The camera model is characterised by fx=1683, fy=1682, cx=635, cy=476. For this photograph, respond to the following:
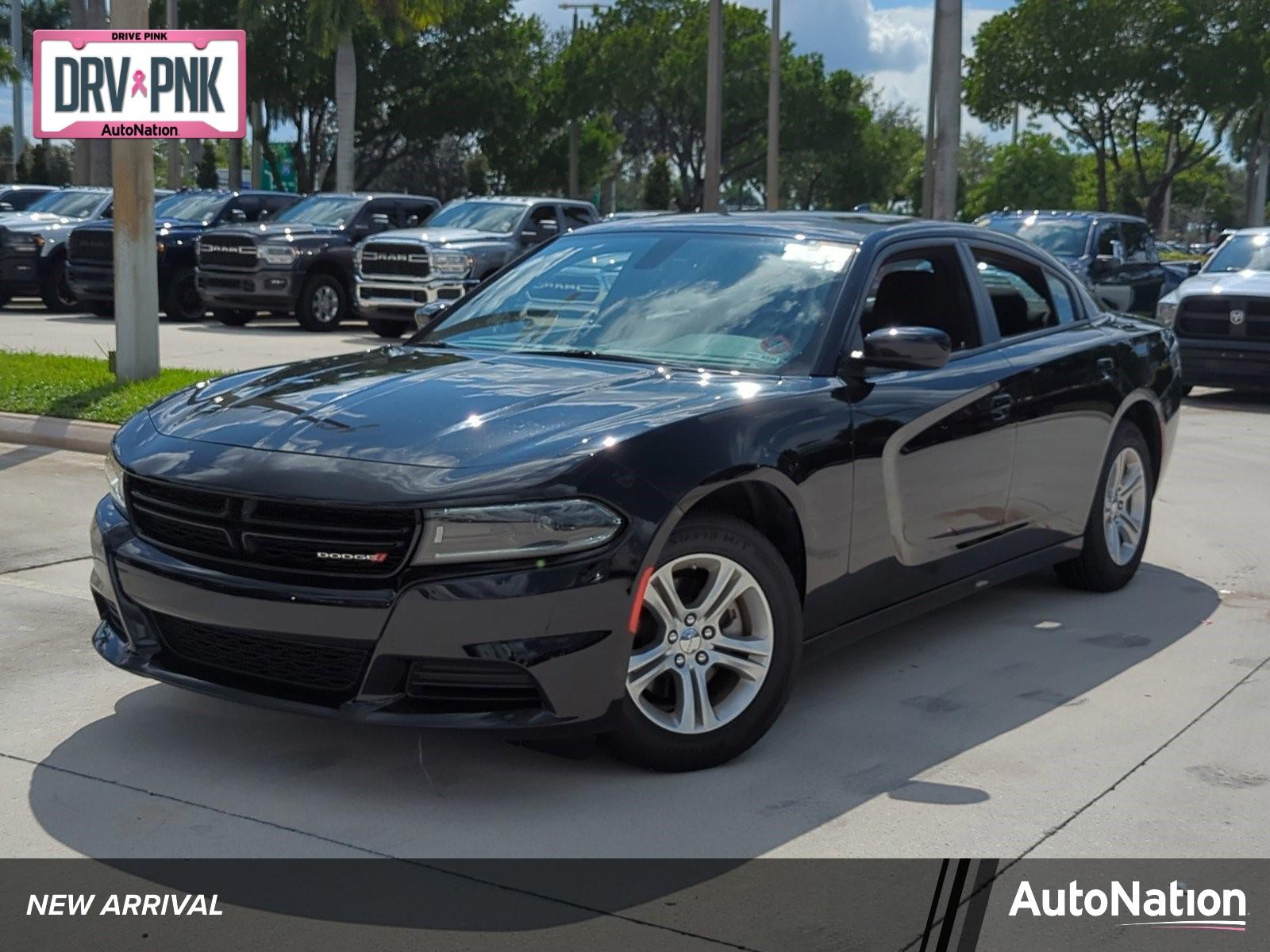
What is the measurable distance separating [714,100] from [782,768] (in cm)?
2734

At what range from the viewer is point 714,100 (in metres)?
31.0

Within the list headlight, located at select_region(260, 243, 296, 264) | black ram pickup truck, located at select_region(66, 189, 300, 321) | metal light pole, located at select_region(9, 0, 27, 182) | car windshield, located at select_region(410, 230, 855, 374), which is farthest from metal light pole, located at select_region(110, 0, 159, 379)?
metal light pole, located at select_region(9, 0, 27, 182)

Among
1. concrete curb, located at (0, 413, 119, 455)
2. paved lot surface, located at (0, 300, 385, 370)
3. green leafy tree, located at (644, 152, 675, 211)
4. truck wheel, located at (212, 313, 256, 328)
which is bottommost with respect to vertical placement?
concrete curb, located at (0, 413, 119, 455)

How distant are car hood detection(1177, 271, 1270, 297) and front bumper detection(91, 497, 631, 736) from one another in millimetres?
12492

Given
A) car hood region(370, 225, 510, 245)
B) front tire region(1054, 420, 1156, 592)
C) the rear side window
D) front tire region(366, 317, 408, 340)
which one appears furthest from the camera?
front tire region(366, 317, 408, 340)

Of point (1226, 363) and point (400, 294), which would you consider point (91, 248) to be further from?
point (1226, 363)

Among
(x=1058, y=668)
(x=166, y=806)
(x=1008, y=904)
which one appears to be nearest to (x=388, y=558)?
(x=166, y=806)

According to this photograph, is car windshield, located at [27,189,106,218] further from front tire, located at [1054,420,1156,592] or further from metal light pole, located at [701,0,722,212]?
front tire, located at [1054,420,1156,592]

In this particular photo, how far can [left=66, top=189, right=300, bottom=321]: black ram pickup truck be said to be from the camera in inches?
856

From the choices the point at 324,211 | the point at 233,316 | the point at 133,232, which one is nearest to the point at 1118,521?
the point at 133,232

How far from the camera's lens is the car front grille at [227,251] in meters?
20.7

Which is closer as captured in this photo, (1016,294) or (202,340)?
(1016,294)

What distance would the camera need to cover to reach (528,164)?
6019 centimetres

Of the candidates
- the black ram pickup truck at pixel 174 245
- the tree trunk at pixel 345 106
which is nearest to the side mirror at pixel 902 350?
the black ram pickup truck at pixel 174 245
